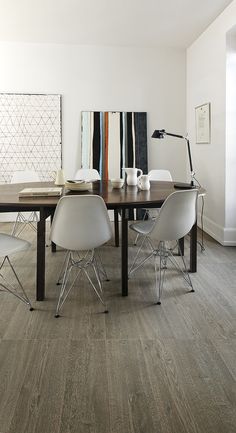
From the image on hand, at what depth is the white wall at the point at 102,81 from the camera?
5.49 m

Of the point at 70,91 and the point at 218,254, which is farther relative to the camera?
the point at 70,91

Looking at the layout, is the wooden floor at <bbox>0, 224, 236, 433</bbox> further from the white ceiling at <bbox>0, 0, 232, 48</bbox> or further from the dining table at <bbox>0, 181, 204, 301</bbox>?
the white ceiling at <bbox>0, 0, 232, 48</bbox>

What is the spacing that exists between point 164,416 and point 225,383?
388mm

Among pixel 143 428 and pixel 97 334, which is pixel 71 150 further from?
pixel 143 428

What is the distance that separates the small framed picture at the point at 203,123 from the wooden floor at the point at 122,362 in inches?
94.1

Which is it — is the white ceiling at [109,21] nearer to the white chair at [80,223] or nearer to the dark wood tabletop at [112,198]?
the dark wood tabletop at [112,198]

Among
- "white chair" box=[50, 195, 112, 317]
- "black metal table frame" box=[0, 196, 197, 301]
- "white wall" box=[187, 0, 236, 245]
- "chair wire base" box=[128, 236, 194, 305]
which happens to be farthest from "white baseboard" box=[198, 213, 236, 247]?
"white chair" box=[50, 195, 112, 317]

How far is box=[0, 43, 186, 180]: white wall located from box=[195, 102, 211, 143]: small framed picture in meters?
0.64

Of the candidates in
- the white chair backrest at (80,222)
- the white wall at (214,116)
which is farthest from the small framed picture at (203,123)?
the white chair backrest at (80,222)

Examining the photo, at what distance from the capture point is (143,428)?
1521 mm

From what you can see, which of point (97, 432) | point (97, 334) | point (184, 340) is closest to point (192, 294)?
point (184, 340)

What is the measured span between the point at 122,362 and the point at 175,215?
45.2 inches

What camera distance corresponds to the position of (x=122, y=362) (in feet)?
6.55

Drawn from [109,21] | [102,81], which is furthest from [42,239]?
[102,81]
